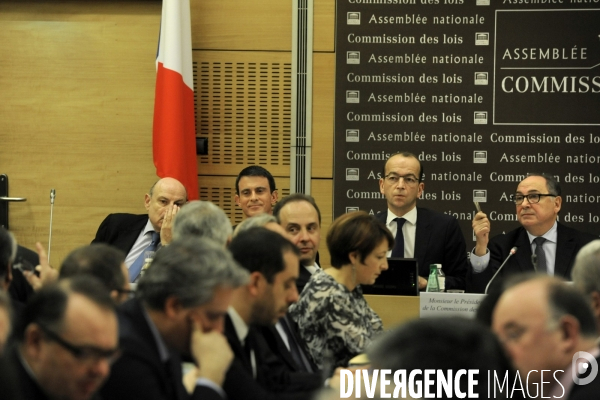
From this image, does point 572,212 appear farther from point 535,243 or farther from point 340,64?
point 340,64

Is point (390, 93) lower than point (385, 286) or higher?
higher

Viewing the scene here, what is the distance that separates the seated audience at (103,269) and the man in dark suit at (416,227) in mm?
3140

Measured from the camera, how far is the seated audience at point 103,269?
2814mm

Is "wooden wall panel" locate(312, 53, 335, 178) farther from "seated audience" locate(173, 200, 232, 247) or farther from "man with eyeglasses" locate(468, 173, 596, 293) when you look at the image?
"seated audience" locate(173, 200, 232, 247)

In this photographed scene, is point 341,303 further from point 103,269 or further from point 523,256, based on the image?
point 523,256

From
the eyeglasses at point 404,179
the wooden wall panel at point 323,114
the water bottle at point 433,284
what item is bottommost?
the water bottle at point 433,284

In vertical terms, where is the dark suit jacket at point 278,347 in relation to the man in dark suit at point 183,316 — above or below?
below

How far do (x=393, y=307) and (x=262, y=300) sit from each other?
190 centimetres

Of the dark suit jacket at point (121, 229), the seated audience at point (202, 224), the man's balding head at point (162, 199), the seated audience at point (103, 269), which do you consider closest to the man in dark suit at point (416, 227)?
the man's balding head at point (162, 199)

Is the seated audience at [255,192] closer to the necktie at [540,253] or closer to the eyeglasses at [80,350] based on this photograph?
the necktie at [540,253]

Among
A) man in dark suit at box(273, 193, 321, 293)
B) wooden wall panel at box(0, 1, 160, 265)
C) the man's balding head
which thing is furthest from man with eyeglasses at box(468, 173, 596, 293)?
wooden wall panel at box(0, 1, 160, 265)

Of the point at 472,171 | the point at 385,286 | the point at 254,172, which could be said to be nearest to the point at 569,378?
the point at 385,286

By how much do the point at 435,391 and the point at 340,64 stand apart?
5249 millimetres

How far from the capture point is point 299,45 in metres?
6.81
